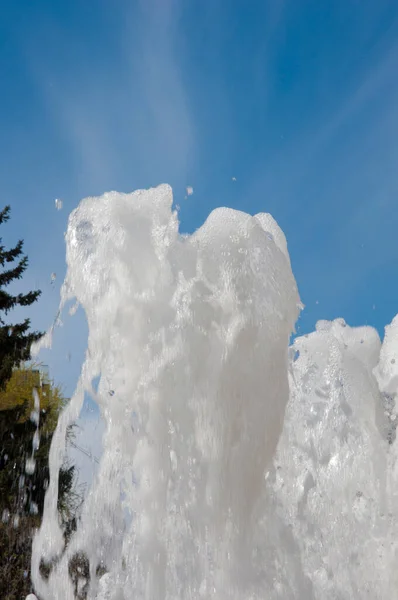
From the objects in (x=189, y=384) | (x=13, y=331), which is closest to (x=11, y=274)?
(x=13, y=331)

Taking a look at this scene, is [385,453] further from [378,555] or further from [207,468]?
[207,468]

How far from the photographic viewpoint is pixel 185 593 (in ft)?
13.8

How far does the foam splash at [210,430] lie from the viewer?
419cm

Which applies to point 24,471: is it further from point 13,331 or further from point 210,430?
point 210,430

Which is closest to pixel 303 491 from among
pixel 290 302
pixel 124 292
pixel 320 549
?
pixel 320 549

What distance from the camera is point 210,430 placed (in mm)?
4223

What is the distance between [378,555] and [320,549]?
0.47m

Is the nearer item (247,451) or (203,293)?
(247,451)

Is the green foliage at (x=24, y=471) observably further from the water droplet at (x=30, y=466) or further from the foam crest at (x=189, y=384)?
the foam crest at (x=189, y=384)

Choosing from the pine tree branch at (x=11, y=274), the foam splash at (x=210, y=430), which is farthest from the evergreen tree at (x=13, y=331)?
the foam splash at (x=210, y=430)

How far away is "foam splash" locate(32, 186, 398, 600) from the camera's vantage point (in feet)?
13.7

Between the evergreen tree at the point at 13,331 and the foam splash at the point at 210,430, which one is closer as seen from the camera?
the foam splash at the point at 210,430

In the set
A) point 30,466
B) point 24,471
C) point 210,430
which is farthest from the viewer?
point 30,466

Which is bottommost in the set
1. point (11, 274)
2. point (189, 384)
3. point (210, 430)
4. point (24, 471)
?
point (210, 430)
